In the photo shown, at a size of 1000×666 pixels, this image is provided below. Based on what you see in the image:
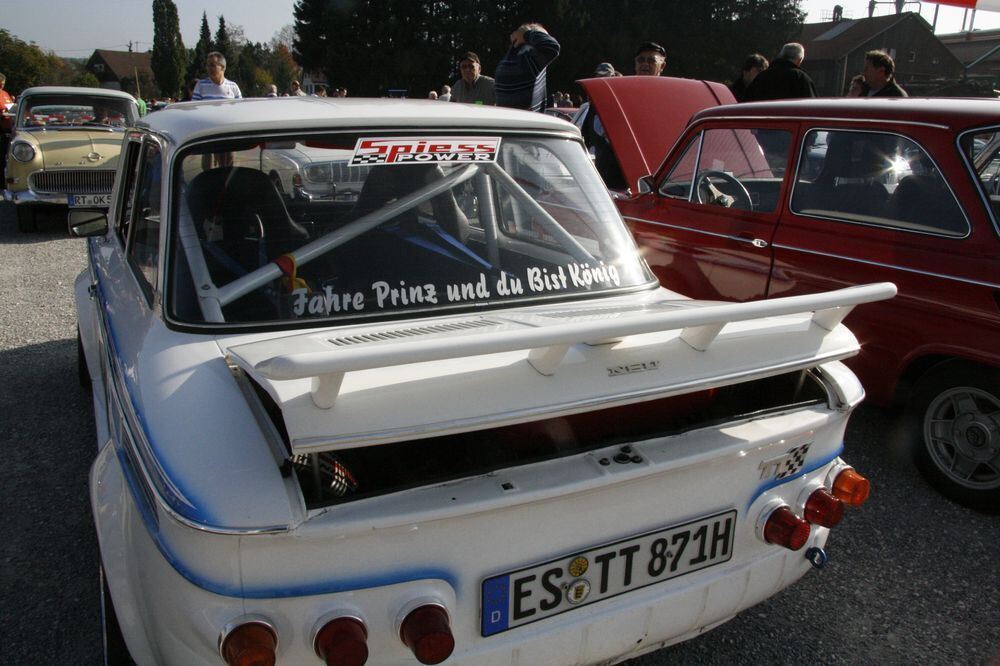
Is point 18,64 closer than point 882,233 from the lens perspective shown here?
No

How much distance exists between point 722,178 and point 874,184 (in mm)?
930

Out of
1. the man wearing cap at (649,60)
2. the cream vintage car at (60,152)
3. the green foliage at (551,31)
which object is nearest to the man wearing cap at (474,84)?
the man wearing cap at (649,60)

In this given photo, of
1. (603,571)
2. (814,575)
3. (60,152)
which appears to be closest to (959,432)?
(814,575)

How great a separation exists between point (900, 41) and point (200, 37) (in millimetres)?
67179

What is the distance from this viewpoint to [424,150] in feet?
7.49

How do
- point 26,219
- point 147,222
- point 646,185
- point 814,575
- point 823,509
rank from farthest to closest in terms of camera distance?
point 26,219 < point 646,185 < point 814,575 < point 147,222 < point 823,509

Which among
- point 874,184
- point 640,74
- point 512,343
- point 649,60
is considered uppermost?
point 649,60

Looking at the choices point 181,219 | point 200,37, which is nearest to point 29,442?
point 181,219

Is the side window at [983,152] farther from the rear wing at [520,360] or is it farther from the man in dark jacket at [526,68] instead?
the man in dark jacket at [526,68]

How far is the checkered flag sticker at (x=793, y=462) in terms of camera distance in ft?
6.13

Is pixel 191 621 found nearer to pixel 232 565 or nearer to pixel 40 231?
pixel 232 565

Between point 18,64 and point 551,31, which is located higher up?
point 551,31

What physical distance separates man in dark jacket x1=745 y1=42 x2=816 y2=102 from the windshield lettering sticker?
5.00 metres

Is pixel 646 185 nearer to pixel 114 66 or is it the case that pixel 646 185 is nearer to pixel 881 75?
pixel 881 75
